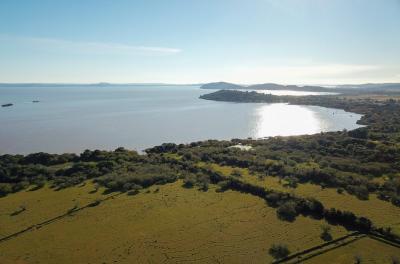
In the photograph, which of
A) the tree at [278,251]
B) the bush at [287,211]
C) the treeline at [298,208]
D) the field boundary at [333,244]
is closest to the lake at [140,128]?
the treeline at [298,208]

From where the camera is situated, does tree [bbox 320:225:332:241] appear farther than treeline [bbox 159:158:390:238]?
No

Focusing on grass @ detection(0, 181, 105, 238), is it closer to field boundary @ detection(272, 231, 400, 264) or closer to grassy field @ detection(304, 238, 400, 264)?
field boundary @ detection(272, 231, 400, 264)

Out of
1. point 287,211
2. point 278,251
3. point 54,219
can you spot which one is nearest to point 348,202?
point 287,211

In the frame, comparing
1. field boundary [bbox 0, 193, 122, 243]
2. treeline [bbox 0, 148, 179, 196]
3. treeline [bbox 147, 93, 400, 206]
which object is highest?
treeline [bbox 147, 93, 400, 206]

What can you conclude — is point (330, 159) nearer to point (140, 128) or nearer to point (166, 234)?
point (166, 234)

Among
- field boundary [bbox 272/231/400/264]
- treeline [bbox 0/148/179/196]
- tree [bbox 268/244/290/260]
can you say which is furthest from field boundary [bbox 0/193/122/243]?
field boundary [bbox 272/231/400/264]

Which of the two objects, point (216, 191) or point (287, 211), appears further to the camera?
point (216, 191)

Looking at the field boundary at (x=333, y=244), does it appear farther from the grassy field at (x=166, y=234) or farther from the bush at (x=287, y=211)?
the bush at (x=287, y=211)
